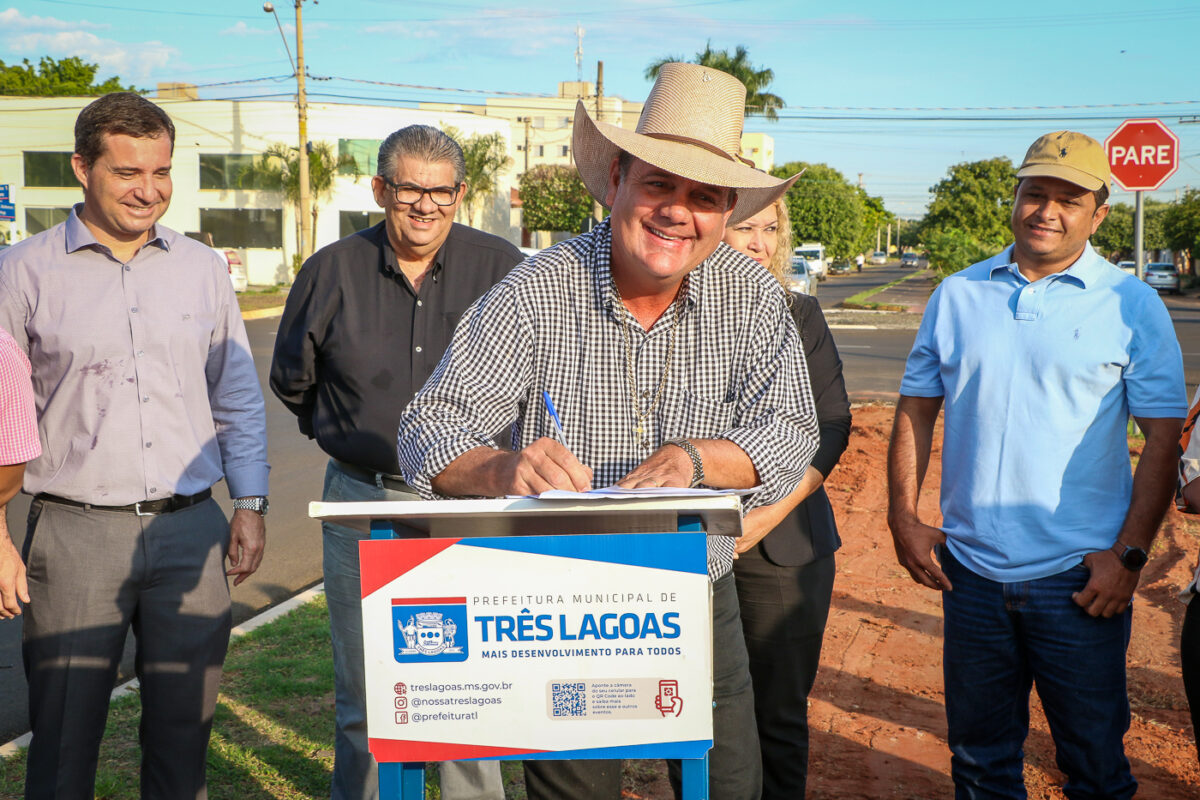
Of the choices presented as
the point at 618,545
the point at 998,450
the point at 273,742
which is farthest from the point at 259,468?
the point at 998,450

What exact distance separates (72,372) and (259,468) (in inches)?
25.5

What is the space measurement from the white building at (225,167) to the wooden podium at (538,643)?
43.9 m

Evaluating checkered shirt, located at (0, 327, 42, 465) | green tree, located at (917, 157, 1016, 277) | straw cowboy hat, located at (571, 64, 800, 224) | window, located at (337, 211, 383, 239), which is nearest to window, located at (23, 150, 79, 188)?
window, located at (337, 211, 383, 239)

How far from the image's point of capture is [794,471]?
228 cm

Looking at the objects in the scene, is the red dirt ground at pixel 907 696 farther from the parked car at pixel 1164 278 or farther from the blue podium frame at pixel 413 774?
the parked car at pixel 1164 278

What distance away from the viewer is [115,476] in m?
3.01

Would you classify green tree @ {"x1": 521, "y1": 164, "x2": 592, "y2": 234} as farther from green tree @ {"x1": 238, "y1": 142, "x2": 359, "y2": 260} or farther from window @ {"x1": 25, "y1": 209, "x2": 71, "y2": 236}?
window @ {"x1": 25, "y1": 209, "x2": 71, "y2": 236}

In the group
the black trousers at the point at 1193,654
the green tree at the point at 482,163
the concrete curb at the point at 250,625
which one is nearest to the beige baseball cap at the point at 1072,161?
the black trousers at the point at 1193,654

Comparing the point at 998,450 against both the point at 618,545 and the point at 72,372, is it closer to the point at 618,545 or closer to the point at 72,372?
the point at 618,545

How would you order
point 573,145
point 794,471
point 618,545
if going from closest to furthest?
point 618,545 → point 794,471 → point 573,145

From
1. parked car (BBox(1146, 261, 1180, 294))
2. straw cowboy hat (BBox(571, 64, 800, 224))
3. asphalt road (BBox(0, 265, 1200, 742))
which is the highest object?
parked car (BBox(1146, 261, 1180, 294))

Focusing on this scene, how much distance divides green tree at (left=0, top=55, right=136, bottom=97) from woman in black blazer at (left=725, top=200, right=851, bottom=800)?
59.9 m

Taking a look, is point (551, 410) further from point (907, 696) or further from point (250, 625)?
point (250, 625)

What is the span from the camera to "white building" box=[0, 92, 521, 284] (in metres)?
43.7
